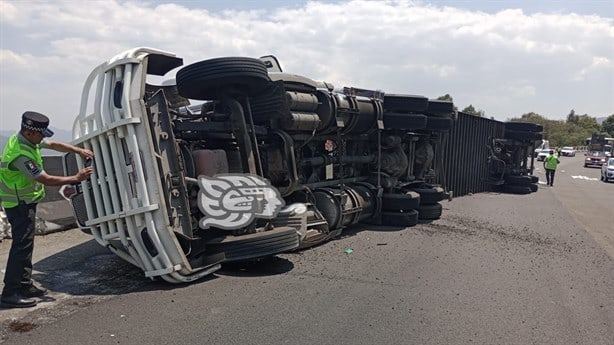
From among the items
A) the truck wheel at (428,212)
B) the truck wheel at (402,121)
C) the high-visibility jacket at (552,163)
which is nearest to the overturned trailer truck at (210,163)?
the truck wheel at (402,121)

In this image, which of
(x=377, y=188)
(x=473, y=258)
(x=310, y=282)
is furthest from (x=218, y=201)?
(x=377, y=188)

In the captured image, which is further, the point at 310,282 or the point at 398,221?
the point at 398,221

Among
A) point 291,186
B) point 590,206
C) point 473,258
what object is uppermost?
point 291,186

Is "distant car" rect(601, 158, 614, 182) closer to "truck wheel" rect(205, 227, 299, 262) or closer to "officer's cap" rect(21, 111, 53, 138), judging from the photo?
"truck wheel" rect(205, 227, 299, 262)

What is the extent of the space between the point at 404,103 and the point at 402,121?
326mm

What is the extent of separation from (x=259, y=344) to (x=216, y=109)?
2.99 meters

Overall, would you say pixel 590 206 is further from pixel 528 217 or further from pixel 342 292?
pixel 342 292

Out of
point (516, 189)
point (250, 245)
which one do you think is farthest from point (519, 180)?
point (250, 245)

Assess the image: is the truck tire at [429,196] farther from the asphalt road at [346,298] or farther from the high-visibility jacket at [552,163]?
the high-visibility jacket at [552,163]

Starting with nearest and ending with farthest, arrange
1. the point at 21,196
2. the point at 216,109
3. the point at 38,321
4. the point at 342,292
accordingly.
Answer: the point at 38,321, the point at 21,196, the point at 342,292, the point at 216,109

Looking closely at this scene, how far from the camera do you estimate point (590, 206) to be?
41.1 feet

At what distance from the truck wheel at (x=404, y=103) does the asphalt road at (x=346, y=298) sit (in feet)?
7.97

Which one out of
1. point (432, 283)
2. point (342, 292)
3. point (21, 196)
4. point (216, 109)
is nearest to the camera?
point (21, 196)

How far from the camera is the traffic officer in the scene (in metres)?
3.72
